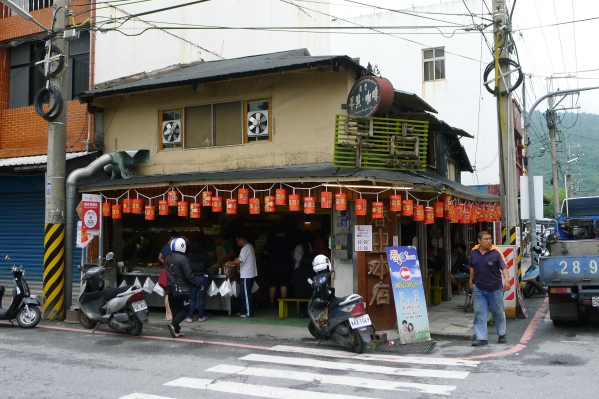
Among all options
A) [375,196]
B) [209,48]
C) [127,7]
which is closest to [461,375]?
[375,196]

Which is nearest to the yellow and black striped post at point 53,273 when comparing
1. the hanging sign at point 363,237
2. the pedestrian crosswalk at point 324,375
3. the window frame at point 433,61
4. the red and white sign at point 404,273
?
the pedestrian crosswalk at point 324,375

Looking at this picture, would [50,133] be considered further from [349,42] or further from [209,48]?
[349,42]

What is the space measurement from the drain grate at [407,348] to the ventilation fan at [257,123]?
5.51 metres

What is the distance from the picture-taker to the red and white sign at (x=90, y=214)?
11.8m

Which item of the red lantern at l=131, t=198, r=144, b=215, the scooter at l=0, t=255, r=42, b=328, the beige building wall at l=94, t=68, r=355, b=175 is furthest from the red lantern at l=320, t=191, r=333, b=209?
the scooter at l=0, t=255, r=42, b=328

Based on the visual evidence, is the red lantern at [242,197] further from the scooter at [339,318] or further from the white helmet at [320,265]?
the scooter at [339,318]

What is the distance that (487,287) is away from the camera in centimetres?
933

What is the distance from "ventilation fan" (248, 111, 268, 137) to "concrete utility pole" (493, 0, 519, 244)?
5.44 meters

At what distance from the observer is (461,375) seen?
7.25 metres

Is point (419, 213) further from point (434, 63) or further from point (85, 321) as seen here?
point (434, 63)

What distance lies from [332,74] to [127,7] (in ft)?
24.7

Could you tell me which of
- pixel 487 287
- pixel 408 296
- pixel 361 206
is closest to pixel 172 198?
pixel 361 206

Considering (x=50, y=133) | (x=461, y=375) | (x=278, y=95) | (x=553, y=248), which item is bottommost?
(x=461, y=375)

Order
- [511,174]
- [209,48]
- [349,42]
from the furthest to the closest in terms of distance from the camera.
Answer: [349,42] < [209,48] < [511,174]
